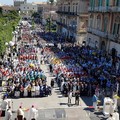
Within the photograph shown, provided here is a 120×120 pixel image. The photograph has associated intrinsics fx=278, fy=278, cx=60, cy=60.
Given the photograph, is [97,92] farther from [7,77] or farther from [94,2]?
[94,2]

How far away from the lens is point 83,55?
40469 mm

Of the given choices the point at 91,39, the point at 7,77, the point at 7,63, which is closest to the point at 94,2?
the point at 91,39

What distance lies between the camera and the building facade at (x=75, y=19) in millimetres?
59875

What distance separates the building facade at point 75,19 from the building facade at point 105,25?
8.29 metres

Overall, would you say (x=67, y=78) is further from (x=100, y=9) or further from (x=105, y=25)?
(x=100, y=9)

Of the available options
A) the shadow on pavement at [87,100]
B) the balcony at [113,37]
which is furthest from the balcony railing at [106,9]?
the shadow on pavement at [87,100]

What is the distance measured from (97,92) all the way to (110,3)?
A: 21782 millimetres

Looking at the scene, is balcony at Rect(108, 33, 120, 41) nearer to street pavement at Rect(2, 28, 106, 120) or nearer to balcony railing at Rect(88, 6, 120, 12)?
balcony railing at Rect(88, 6, 120, 12)

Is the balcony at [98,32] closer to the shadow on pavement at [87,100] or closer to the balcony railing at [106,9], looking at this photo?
the balcony railing at [106,9]

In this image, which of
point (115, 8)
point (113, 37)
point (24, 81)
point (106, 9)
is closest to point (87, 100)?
point (24, 81)

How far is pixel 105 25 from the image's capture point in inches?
1740

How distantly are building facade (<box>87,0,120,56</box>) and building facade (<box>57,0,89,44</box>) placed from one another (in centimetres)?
829

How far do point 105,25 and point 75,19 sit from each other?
19.8m

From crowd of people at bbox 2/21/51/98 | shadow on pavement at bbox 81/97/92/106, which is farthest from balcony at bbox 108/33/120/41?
shadow on pavement at bbox 81/97/92/106
